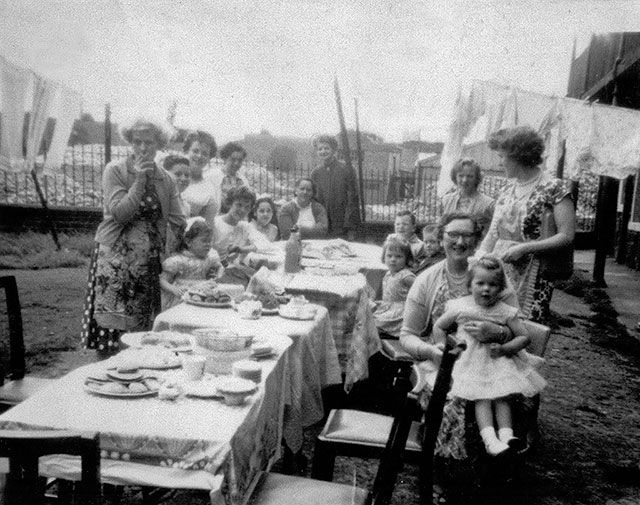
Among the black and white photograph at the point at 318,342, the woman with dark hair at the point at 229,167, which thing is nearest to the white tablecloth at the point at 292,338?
the black and white photograph at the point at 318,342

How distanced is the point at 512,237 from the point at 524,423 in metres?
1.26

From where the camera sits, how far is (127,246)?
12.6 feet

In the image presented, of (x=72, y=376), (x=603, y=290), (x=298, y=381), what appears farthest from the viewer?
(x=603, y=290)

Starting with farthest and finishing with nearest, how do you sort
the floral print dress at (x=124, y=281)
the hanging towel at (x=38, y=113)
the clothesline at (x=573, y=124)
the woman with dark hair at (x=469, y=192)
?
the hanging towel at (x=38, y=113) → the clothesline at (x=573, y=124) → the woman with dark hair at (x=469, y=192) → the floral print dress at (x=124, y=281)

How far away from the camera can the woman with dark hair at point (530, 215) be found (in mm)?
3854

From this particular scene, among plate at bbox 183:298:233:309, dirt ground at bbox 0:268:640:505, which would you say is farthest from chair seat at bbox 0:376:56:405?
plate at bbox 183:298:233:309

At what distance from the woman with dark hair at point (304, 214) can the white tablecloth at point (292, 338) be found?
9.38 ft

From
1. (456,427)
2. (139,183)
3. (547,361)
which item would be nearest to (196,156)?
(139,183)

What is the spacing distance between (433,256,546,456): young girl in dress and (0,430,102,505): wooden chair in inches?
90.2

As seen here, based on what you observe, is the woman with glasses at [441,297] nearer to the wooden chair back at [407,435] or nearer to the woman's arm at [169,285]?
the wooden chair back at [407,435]

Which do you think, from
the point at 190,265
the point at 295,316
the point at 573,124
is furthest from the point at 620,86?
the point at 295,316

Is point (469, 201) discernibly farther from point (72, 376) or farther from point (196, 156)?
point (72, 376)

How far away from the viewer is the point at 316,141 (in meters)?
7.00

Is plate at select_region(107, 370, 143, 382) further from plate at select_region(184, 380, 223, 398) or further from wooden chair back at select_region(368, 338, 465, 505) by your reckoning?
wooden chair back at select_region(368, 338, 465, 505)
